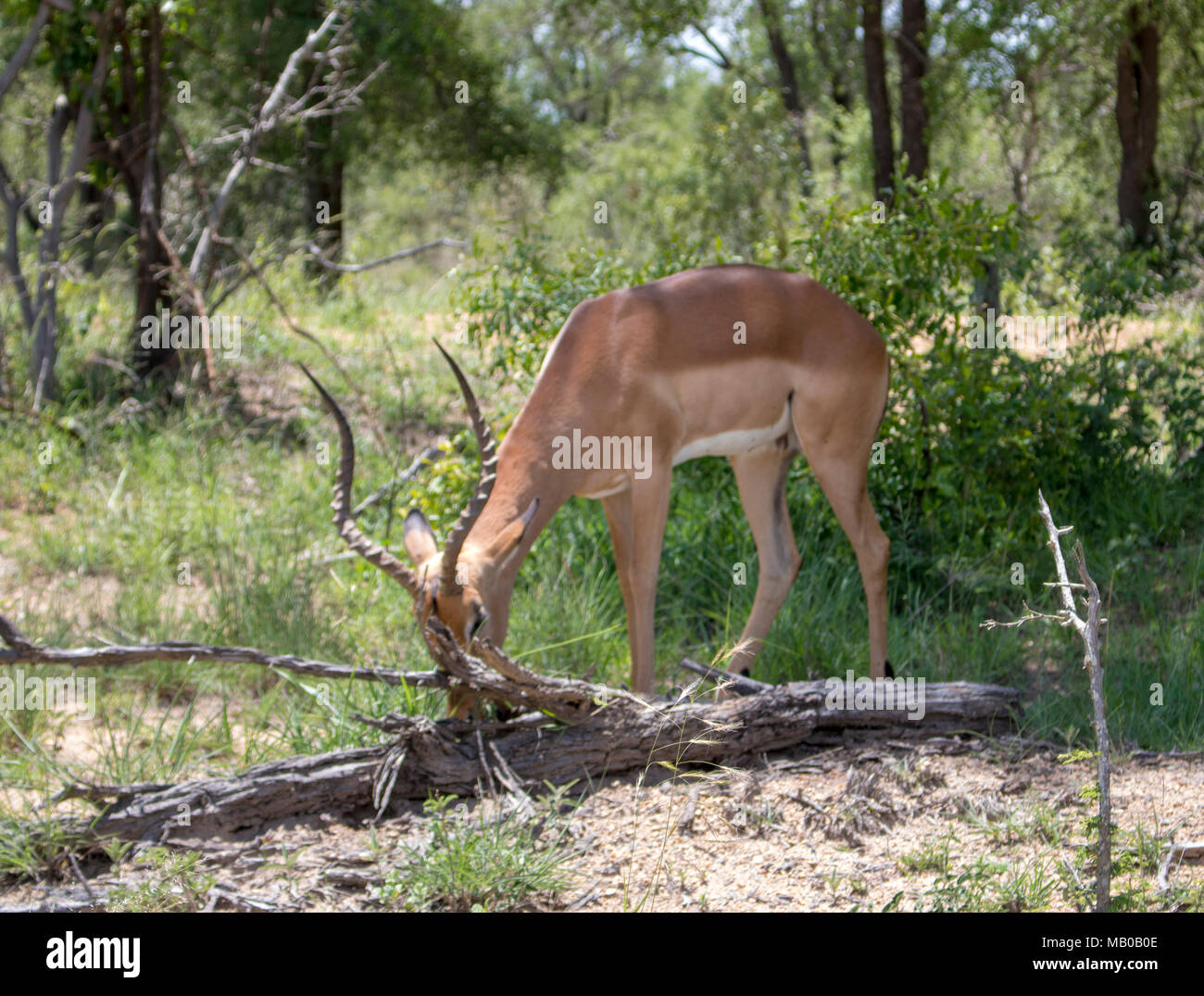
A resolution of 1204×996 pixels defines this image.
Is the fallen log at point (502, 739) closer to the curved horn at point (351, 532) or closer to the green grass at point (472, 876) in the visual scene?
the curved horn at point (351, 532)

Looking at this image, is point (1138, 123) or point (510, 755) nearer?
point (510, 755)

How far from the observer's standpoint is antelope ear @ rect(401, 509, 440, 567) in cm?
410

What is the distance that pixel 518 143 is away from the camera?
46.6 ft

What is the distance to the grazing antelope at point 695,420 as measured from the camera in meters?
4.47

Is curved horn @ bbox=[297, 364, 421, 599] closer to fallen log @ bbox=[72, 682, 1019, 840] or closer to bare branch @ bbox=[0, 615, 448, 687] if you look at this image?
bare branch @ bbox=[0, 615, 448, 687]

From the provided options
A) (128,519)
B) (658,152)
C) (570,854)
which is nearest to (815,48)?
(658,152)

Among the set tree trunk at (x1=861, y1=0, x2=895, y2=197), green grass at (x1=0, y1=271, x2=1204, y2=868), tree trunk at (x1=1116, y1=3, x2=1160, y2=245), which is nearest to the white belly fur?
green grass at (x1=0, y1=271, x2=1204, y2=868)

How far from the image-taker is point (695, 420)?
4.82 metres

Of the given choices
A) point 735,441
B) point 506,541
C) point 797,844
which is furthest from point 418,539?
point 797,844

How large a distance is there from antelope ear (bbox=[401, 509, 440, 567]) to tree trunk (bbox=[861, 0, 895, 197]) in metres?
6.23

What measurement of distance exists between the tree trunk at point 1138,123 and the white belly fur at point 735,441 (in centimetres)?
822

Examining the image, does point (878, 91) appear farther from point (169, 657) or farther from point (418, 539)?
point (169, 657)

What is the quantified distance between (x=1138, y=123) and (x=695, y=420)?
30.6 feet
